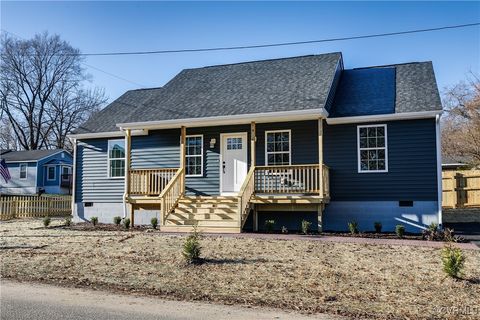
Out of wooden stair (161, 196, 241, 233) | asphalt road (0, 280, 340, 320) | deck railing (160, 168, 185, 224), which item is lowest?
asphalt road (0, 280, 340, 320)

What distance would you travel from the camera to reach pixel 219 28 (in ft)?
52.9

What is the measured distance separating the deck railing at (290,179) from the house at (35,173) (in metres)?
32.3

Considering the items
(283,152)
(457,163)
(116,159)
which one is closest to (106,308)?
(283,152)

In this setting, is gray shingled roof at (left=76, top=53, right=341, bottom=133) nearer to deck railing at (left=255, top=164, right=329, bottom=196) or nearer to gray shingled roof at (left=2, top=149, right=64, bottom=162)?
deck railing at (left=255, top=164, right=329, bottom=196)

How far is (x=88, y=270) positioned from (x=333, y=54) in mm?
13090

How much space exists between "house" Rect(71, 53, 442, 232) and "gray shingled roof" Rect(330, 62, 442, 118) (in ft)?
0.12

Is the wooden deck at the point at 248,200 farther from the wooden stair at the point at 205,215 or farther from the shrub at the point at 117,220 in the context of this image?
the shrub at the point at 117,220

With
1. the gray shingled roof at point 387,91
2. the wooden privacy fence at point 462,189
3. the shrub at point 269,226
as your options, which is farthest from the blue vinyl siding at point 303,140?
the wooden privacy fence at point 462,189

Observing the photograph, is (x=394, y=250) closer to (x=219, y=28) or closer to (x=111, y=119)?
(x=219, y=28)

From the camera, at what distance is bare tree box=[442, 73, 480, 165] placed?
2597cm

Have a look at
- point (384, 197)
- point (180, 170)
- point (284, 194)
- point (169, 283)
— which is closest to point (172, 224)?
point (180, 170)

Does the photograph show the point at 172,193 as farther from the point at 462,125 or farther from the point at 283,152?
the point at 462,125

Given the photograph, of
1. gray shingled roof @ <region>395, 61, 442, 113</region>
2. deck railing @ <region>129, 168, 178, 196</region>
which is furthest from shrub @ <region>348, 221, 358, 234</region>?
deck railing @ <region>129, 168, 178, 196</region>

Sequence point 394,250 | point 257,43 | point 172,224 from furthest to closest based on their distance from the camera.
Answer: point 257,43, point 172,224, point 394,250
